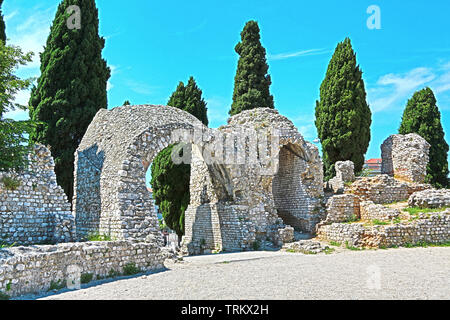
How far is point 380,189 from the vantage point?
54.9 feet

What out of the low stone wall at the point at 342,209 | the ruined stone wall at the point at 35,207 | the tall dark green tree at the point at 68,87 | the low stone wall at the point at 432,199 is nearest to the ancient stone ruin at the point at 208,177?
the low stone wall at the point at 342,209

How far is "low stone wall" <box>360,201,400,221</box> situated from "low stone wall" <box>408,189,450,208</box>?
1171 millimetres

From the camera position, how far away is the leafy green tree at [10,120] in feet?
27.4

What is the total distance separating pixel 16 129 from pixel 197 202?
28.4 feet

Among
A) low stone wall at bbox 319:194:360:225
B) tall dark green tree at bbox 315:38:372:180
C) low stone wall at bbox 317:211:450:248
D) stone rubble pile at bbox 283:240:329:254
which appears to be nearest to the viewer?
stone rubble pile at bbox 283:240:329:254

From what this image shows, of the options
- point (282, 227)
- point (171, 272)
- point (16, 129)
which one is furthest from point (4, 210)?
point (282, 227)

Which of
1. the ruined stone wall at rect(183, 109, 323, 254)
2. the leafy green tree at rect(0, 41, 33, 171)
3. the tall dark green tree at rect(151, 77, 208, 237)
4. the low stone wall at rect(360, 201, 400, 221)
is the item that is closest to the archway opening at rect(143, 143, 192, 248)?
the tall dark green tree at rect(151, 77, 208, 237)

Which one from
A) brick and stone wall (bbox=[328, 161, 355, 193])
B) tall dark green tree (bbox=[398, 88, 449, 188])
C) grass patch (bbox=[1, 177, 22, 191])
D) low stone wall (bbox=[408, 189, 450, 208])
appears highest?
tall dark green tree (bbox=[398, 88, 449, 188])

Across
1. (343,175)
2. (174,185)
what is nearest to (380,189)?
(343,175)

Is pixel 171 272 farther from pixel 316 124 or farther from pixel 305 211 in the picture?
pixel 316 124

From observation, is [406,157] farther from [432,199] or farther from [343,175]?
[432,199]

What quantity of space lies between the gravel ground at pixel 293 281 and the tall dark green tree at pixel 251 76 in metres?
14.7

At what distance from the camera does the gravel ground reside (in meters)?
5.92

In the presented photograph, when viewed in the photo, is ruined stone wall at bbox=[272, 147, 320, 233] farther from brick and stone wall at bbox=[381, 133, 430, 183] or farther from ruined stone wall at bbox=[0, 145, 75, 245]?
ruined stone wall at bbox=[0, 145, 75, 245]
